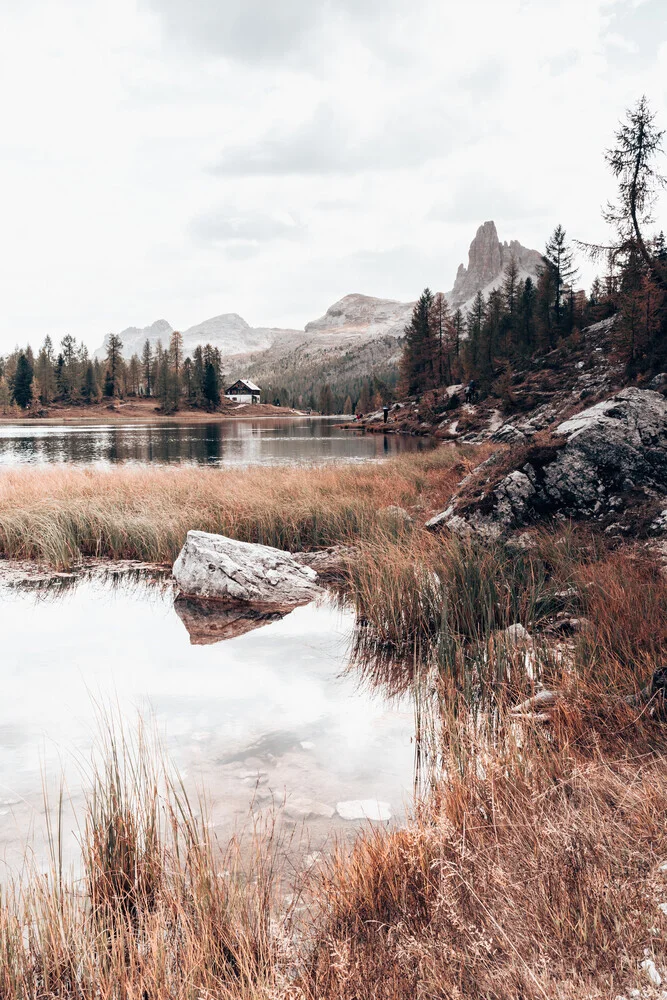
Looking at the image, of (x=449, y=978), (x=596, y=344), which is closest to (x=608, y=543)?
(x=449, y=978)

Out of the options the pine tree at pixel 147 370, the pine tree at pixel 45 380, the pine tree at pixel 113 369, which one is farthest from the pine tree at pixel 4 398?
the pine tree at pixel 147 370

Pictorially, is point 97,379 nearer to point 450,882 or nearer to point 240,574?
point 240,574

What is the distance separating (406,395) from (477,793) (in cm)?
7561

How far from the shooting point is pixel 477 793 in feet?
10.2

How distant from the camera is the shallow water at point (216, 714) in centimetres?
364

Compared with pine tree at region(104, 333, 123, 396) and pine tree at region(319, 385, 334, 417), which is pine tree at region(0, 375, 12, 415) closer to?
pine tree at region(104, 333, 123, 396)

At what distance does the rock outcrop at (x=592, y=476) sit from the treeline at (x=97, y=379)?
322ft

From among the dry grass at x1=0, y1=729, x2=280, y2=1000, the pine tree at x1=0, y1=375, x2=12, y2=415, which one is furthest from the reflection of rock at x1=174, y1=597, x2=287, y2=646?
the pine tree at x1=0, y1=375, x2=12, y2=415

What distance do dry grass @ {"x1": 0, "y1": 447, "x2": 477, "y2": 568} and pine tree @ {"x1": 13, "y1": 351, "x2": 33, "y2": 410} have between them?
3779 inches

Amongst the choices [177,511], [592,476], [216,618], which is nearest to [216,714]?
[216,618]

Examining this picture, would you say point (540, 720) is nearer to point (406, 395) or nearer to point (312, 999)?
point (312, 999)

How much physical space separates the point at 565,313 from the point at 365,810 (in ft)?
181

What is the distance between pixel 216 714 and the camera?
4.88 m

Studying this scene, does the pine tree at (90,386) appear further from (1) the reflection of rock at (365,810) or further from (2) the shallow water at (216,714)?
(1) the reflection of rock at (365,810)
